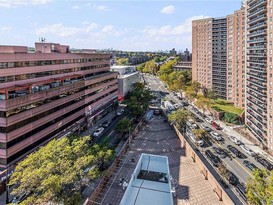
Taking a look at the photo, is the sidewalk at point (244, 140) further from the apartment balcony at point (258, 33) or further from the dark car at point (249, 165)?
the apartment balcony at point (258, 33)

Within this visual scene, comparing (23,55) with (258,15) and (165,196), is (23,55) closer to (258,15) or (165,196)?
(165,196)

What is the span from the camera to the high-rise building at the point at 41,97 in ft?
127

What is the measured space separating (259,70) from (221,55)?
4413 centimetres

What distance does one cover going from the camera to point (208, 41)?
11019 cm

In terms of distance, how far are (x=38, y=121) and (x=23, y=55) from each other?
12.9 m

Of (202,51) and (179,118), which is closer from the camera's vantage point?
(179,118)

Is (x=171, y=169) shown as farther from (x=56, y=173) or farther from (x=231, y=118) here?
(x=231, y=118)

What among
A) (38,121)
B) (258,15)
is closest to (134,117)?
(38,121)

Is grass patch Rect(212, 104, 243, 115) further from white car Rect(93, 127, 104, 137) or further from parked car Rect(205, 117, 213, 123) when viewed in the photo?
white car Rect(93, 127, 104, 137)

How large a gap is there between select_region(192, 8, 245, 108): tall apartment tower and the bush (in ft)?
39.6

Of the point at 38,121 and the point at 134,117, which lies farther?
the point at 134,117

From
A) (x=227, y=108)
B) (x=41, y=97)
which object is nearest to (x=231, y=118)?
(x=227, y=108)

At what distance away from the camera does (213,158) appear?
50844 millimetres

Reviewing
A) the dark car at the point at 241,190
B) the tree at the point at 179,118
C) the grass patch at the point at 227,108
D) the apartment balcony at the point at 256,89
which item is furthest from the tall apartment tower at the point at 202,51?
the dark car at the point at 241,190
